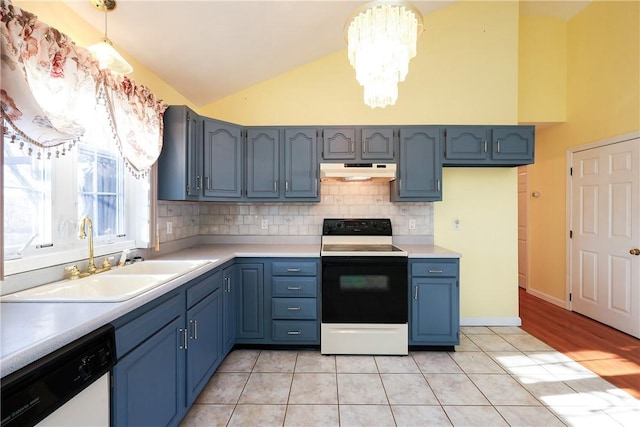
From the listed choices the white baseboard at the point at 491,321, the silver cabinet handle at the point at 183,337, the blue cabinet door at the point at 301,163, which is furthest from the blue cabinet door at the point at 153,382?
the white baseboard at the point at 491,321

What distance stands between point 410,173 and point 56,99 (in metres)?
2.62

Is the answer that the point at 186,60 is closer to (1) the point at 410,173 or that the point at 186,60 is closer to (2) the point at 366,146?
(2) the point at 366,146

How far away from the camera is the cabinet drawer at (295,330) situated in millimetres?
2596

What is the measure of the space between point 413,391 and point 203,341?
1.53 meters

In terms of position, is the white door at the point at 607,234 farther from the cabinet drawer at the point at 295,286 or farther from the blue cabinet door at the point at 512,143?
the cabinet drawer at the point at 295,286

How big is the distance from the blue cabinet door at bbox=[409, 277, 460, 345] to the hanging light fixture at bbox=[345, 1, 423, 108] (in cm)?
175

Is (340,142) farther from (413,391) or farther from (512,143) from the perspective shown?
(413,391)

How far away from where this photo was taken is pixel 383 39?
1554mm

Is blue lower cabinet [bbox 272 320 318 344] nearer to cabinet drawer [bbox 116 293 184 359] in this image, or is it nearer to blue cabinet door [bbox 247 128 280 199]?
cabinet drawer [bbox 116 293 184 359]

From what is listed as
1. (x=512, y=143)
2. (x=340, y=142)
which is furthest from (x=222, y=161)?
(x=512, y=143)

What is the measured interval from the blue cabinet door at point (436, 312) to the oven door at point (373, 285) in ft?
0.39

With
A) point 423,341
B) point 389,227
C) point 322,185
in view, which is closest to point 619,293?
point 423,341

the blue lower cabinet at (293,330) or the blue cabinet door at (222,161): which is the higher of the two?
the blue cabinet door at (222,161)

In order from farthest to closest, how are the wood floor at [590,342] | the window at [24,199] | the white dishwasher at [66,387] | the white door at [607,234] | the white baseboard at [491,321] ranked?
1. the white baseboard at [491,321]
2. the white door at [607,234]
3. the wood floor at [590,342]
4. the window at [24,199]
5. the white dishwasher at [66,387]
